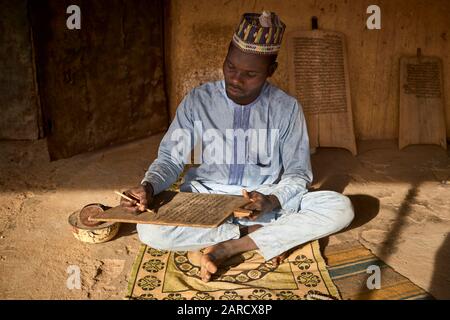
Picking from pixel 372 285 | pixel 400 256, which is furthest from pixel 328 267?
pixel 400 256

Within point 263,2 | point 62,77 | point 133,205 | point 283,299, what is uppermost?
point 263,2

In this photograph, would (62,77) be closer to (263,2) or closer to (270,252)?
(263,2)

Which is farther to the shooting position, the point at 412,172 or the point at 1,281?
the point at 412,172

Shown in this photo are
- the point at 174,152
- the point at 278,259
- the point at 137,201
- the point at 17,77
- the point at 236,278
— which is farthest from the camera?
the point at 17,77

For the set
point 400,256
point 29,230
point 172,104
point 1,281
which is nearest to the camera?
point 1,281

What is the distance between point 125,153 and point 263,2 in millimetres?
1983

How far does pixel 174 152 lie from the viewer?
291 cm

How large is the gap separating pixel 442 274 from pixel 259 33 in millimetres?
1698

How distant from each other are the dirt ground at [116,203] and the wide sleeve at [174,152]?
56 cm

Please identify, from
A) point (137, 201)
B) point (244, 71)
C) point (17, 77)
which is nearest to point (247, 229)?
point (137, 201)

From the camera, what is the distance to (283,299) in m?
2.47

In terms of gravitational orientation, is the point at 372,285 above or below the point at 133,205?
below

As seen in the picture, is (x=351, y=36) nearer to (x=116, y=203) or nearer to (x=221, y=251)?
(x=116, y=203)

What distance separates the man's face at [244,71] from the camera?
271 cm
